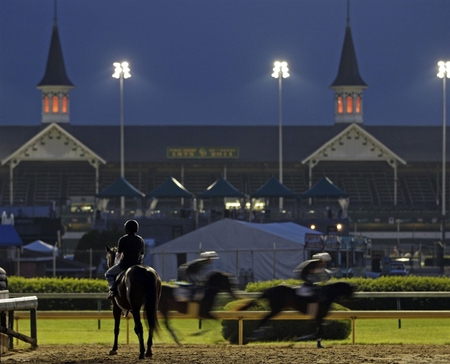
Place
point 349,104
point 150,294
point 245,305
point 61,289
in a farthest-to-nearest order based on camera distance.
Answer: point 349,104 < point 61,289 < point 245,305 < point 150,294

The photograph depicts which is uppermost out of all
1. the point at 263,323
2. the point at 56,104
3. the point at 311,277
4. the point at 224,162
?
the point at 56,104

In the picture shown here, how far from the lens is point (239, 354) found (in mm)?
16625

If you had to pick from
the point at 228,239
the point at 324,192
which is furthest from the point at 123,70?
the point at 228,239

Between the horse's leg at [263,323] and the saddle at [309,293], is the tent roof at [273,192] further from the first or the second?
the saddle at [309,293]

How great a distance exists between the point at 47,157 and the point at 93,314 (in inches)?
2266

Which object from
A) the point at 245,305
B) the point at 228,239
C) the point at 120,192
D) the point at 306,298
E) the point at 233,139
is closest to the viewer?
the point at 306,298

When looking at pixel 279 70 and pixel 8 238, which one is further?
pixel 279 70

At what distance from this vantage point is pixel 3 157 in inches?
2968

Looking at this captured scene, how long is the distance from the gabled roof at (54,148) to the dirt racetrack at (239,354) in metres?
57.6

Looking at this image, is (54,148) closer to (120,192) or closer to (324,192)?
(120,192)

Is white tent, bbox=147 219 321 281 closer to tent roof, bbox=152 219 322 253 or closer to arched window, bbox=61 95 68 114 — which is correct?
tent roof, bbox=152 219 322 253

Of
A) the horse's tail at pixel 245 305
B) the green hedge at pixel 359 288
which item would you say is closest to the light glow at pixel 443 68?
the green hedge at pixel 359 288

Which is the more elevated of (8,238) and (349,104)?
(349,104)

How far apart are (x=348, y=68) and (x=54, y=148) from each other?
74.8 feet
